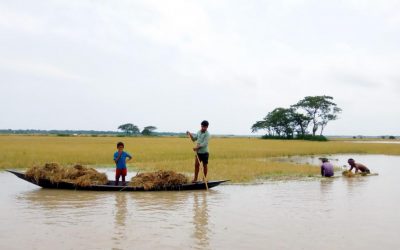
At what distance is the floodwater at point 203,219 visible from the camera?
229 inches

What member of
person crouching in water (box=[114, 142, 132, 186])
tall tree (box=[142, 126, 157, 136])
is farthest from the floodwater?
tall tree (box=[142, 126, 157, 136])

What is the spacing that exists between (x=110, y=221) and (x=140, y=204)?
5.64 ft

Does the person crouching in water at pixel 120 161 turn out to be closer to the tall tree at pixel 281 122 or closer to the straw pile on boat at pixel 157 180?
the straw pile on boat at pixel 157 180

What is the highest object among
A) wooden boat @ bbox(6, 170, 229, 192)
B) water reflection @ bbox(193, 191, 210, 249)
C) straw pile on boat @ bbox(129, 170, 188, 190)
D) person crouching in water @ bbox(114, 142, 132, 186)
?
person crouching in water @ bbox(114, 142, 132, 186)

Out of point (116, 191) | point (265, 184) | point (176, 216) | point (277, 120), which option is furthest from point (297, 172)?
point (277, 120)

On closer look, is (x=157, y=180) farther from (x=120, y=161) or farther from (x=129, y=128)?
(x=129, y=128)

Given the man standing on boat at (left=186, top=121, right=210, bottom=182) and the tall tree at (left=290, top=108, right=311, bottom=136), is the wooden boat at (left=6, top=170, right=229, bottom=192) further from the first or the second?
the tall tree at (left=290, top=108, right=311, bottom=136)

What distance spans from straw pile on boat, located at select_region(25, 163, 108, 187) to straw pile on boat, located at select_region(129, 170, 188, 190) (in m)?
1.03

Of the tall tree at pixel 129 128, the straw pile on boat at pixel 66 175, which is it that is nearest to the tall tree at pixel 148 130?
the tall tree at pixel 129 128

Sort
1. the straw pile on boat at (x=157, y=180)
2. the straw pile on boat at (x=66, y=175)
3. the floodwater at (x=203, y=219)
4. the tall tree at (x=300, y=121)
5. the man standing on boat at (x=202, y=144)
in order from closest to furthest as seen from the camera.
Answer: the floodwater at (x=203, y=219)
the straw pile on boat at (x=157, y=180)
the straw pile on boat at (x=66, y=175)
the man standing on boat at (x=202, y=144)
the tall tree at (x=300, y=121)

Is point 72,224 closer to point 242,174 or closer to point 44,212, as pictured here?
point 44,212

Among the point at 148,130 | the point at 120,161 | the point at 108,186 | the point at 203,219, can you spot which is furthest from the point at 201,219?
the point at 148,130

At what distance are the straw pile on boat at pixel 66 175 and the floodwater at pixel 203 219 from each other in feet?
1.15

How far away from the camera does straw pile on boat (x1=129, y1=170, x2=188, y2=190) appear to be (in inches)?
419
